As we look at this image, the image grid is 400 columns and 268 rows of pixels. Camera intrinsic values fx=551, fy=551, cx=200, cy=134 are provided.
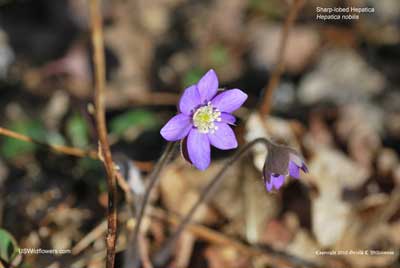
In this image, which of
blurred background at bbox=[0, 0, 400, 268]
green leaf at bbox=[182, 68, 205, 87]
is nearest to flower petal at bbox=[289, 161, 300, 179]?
blurred background at bbox=[0, 0, 400, 268]

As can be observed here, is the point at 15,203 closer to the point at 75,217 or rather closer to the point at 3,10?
the point at 75,217

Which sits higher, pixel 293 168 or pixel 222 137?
pixel 222 137

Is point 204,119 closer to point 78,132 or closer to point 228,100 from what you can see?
point 228,100

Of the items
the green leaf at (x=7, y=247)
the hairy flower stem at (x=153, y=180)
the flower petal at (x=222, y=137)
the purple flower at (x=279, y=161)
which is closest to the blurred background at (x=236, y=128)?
the green leaf at (x=7, y=247)

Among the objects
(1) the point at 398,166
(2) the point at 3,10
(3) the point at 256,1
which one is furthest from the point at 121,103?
(1) the point at 398,166

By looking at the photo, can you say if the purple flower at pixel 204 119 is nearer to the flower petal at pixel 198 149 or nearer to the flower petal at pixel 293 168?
the flower petal at pixel 198 149

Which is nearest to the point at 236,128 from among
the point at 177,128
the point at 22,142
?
the point at 22,142

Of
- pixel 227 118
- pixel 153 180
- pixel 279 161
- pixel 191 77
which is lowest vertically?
pixel 191 77
